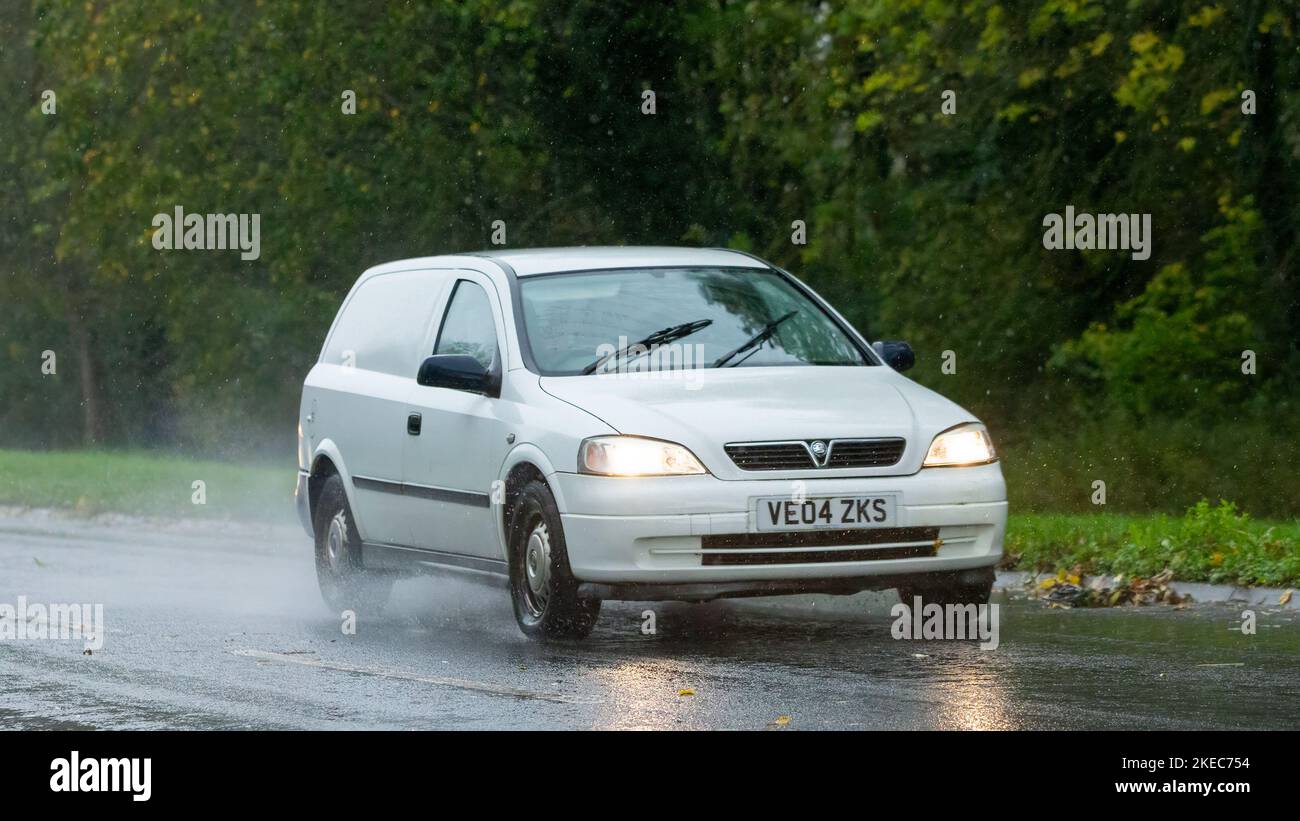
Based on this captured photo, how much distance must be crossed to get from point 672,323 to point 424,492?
5.25ft

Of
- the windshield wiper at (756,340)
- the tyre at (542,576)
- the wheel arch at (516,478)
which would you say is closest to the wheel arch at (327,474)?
the wheel arch at (516,478)

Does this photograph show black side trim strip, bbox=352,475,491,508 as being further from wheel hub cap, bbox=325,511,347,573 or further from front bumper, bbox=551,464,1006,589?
front bumper, bbox=551,464,1006,589

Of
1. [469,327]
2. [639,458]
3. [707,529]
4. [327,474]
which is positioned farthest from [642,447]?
[327,474]

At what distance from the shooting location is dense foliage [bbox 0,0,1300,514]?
2231cm

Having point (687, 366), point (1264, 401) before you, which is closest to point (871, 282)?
point (1264, 401)

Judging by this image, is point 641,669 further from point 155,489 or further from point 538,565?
point 155,489

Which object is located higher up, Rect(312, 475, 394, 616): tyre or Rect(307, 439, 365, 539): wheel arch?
Rect(307, 439, 365, 539): wheel arch

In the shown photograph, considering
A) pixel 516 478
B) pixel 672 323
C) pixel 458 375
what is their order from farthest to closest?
pixel 672 323, pixel 458 375, pixel 516 478

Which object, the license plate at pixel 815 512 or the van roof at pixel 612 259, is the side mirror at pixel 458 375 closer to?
the van roof at pixel 612 259

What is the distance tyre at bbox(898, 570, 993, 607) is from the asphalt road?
0.81 ft

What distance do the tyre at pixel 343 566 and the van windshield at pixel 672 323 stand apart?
2.02 metres

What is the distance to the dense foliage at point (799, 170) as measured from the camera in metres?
22.3

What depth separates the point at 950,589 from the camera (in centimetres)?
1094

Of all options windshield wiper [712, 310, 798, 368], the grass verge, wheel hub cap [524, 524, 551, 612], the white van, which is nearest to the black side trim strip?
the white van
